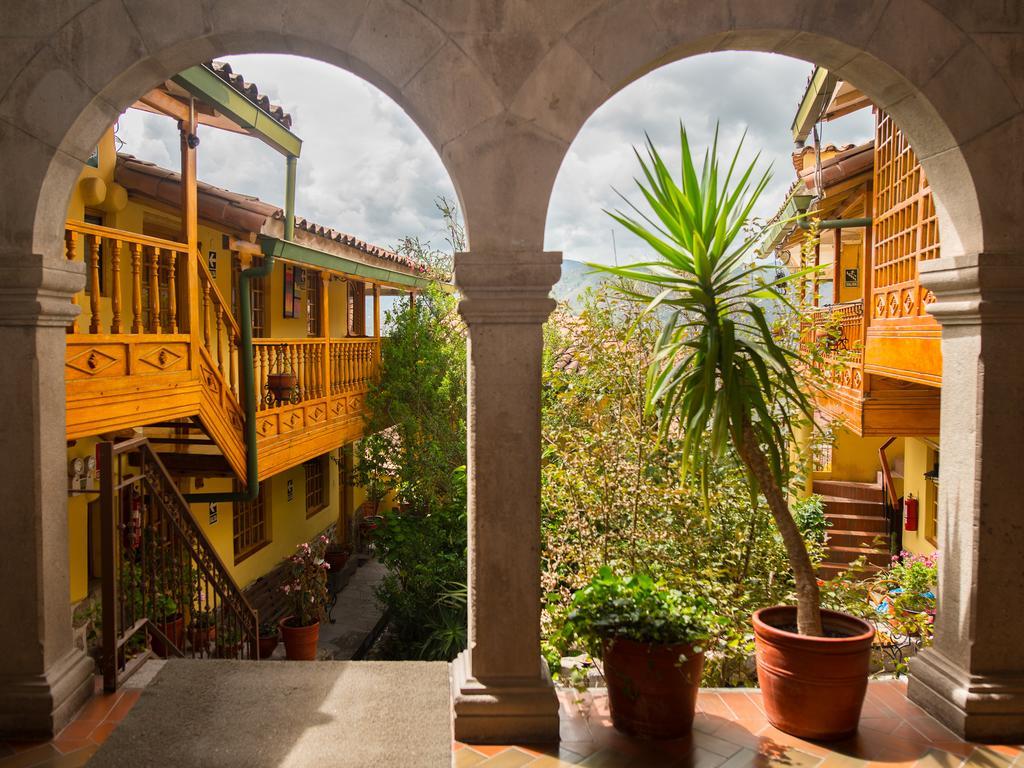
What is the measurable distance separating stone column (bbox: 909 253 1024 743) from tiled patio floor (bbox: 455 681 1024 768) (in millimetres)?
167

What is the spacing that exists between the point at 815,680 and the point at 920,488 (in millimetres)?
8786

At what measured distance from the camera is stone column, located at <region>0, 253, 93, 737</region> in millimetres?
3398

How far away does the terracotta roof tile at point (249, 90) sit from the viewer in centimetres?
673

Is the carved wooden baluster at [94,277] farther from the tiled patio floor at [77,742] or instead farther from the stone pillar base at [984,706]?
the stone pillar base at [984,706]

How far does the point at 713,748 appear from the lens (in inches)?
131

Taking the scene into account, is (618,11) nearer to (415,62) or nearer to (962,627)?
(415,62)

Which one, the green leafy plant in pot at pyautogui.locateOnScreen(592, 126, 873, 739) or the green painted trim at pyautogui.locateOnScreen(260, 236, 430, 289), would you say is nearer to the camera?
the green leafy plant in pot at pyautogui.locateOnScreen(592, 126, 873, 739)

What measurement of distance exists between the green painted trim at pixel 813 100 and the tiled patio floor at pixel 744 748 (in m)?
5.10

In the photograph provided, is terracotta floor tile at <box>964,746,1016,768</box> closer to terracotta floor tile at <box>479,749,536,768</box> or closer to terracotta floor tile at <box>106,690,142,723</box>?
terracotta floor tile at <box>479,749,536,768</box>

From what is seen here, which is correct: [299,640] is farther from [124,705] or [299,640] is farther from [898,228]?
[898,228]

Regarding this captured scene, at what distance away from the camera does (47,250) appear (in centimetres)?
346

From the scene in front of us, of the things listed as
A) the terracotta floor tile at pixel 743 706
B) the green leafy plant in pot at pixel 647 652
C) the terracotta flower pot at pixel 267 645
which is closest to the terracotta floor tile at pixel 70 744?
the green leafy plant in pot at pixel 647 652

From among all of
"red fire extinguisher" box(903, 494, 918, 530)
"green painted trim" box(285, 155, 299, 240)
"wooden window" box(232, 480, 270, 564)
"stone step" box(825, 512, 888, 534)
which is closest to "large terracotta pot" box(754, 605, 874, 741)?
"green painted trim" box(285, 155, 299, 240)

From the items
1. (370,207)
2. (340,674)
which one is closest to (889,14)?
(340,674)
